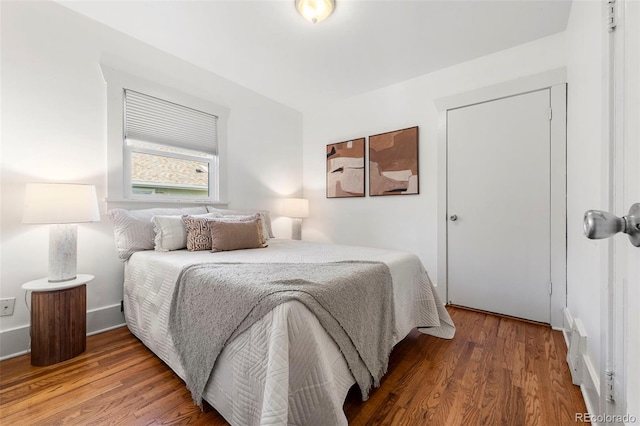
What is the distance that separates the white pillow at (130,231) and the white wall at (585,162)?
2609mm

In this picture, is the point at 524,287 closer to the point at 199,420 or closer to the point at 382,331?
the point at 382,331

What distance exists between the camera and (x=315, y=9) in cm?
190

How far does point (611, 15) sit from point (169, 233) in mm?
2528

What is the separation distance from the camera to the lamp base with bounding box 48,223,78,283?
174 cm

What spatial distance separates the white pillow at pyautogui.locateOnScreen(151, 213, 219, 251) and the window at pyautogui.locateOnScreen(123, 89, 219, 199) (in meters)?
0.46

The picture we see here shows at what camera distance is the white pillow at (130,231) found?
6.70 ft

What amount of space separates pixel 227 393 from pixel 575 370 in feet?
6.02

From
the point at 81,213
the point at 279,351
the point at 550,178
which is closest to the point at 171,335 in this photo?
the point at 279,351

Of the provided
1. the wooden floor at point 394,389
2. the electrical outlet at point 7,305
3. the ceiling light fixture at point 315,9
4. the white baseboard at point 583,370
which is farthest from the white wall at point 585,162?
the electrical outlet at point 7,305

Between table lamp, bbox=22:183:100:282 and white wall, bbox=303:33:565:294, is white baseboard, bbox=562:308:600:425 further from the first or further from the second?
table lamp, bbox=22:183:100:282

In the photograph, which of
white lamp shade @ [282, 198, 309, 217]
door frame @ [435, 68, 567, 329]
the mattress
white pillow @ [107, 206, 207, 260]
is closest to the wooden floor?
the mattress

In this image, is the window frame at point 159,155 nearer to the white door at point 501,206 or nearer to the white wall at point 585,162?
the white door at point 501,206

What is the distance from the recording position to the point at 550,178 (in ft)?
7.28

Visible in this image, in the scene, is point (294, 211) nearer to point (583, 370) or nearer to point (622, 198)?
point (583, 370)
